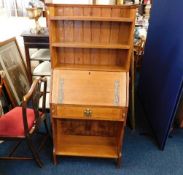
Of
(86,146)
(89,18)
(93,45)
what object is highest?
(89,18)

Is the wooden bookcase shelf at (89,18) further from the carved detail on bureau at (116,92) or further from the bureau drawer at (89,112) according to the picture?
the bureau drawer at (89,112)

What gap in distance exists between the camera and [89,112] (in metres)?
1.53

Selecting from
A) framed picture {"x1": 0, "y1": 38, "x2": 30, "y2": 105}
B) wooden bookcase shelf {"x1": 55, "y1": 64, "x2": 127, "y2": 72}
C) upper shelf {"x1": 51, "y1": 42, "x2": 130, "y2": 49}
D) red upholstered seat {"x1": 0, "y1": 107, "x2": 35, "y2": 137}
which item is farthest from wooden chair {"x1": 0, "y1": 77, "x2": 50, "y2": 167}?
framed picture {"x1": 0, "y1": 38, "x2": 30, "y2": 105}

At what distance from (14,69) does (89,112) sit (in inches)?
55.9

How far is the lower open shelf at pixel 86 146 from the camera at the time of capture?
1768mm

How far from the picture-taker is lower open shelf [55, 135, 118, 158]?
1.77 meters

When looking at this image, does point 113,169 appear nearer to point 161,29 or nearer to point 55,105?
point 55,105

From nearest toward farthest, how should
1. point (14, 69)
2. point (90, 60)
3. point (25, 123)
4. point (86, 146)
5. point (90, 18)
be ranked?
point (90, 18), point (25, 123), point (90, 60), point (86, 146), point (14, 69)

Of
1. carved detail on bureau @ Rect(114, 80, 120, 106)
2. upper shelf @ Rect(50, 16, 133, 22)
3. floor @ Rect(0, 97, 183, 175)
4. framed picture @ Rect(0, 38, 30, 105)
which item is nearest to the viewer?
upper shelf @ Rect(50, 16, 133, 22)

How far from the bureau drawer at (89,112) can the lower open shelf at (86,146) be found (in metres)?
0.41

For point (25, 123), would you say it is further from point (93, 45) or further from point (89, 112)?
point (93, 45)

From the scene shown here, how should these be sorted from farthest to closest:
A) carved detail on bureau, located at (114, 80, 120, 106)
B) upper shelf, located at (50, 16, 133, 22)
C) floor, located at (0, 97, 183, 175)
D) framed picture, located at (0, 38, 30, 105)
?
framed picture, located at (0, 38, 30, 105) → floor, located at (0, 97, 183, 175) → carved detail on bureau, located at (114, 80, 120, 106) → upper shelf, located at (50, 16, 133, 22)

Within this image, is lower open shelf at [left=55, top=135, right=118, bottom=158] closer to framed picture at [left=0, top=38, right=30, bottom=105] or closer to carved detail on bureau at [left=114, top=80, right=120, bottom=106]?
carved detail on bureau at [left=114, top=80, right=120, bottom=106]

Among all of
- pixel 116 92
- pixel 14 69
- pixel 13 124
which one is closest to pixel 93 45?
pixel 116 92
